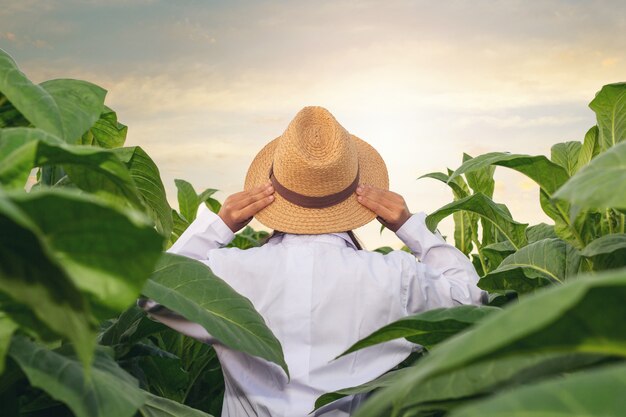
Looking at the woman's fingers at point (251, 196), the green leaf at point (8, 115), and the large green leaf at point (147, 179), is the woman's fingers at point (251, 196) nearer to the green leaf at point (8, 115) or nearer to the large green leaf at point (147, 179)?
the large green leaf at point (147, 179)

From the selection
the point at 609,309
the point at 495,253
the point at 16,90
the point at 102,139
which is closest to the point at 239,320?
the point at 16,90

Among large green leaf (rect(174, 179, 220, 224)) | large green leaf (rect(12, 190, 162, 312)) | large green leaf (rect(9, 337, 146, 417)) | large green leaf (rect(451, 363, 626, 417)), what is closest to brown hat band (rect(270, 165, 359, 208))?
large green leaf (rect(174, 179, 220, 224))

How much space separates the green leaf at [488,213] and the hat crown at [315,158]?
1.12ft

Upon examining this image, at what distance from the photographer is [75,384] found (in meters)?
1.01

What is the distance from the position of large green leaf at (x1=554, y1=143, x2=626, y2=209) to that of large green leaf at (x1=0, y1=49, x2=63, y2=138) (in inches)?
32.3

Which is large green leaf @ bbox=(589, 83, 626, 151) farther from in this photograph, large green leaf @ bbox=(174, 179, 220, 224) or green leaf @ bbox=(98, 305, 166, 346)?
large green leaf @ bbox=(174, 179, 220, 224)

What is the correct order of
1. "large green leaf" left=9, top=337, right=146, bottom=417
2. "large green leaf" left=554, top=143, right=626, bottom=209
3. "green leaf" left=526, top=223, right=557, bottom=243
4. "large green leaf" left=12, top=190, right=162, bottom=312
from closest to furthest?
"large green leaf" left=12, top=190, right=162, bottom=312
"large green leaf" left=554, top=143, right=626, bottom=209
"large green leaf" left=9, top=337, right=146, bottom=417
"green leaf" left=526, top=223, right=557, bottom=243

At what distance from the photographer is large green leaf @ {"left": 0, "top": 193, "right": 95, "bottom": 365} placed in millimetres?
705

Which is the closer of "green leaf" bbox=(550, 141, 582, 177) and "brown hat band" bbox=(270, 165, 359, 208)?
"green leaf" bbox=(550, 141, 582, 177)

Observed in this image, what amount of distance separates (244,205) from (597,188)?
2.01 metres

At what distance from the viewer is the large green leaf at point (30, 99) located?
135 centimetres

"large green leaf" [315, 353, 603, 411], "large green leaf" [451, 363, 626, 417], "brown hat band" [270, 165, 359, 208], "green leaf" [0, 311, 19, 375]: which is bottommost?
"large green leaf" [315, 353, 603, 411]

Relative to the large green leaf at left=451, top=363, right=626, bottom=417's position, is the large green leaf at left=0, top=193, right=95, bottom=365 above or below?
above

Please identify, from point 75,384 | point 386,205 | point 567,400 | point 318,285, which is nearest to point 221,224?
point 318,285
